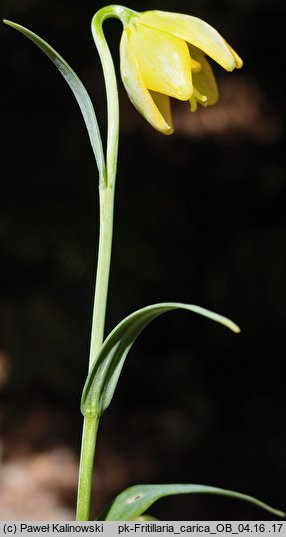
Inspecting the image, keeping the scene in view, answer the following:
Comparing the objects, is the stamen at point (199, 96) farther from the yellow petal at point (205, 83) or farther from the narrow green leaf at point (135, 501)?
the narrow green leaf at point (135, 501)

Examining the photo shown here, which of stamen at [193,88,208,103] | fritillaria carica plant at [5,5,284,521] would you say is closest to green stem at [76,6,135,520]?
fritillaria carica plant at [5,5,284,521]

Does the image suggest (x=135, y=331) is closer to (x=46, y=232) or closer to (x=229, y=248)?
(x=46, y=232)

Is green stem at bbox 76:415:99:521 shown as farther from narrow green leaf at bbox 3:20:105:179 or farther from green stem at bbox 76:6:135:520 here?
narrow green leaf at bbox 3:20:105:179

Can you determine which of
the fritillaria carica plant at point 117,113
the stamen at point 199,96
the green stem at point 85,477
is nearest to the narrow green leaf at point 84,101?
the fritillaria carica plant at point 117,113

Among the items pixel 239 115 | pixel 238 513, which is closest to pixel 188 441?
pixel 238 513
